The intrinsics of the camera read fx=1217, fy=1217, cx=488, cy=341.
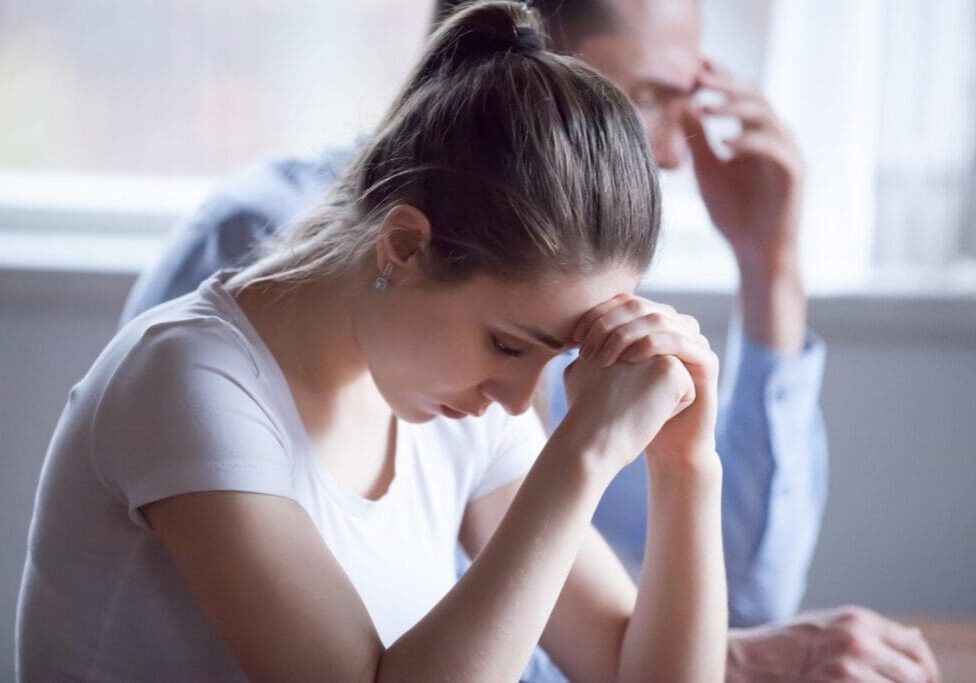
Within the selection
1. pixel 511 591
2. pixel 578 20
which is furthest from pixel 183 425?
pixel 578 20

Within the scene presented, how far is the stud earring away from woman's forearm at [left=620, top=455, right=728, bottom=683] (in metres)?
0.31

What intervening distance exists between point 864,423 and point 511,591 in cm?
121

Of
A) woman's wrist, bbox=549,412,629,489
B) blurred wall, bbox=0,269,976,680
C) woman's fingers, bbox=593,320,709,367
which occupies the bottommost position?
blurred wall, bbox=0,269,976,680

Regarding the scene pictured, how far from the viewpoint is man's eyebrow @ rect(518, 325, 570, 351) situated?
924mm

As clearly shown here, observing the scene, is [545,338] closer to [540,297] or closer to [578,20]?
[540,297]

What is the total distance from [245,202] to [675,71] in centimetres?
54

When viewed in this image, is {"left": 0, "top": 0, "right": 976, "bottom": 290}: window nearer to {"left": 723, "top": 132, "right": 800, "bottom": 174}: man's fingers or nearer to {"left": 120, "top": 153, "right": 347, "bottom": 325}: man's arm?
{"left": 723, "top": 132, "right": 800, "bottom": 174}: man's fingers

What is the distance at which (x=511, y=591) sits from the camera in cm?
86

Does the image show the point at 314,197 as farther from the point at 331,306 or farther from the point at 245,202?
the point at 331,306

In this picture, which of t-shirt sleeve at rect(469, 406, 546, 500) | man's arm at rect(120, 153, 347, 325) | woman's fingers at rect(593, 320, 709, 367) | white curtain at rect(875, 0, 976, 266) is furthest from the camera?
white curtain at rect(875, 0, 976, 266)

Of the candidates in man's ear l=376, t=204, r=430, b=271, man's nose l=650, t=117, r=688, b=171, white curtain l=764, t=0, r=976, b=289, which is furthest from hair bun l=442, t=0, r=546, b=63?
white curtain l=764, t=0, r=976, b=289

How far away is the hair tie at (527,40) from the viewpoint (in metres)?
0.99

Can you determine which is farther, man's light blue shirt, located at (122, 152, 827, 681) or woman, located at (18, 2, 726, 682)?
man's light blue shirt, located at (122, 152, 827, 681)

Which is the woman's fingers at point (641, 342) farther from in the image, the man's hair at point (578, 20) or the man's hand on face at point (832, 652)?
the man's hair at point (578, 20)
